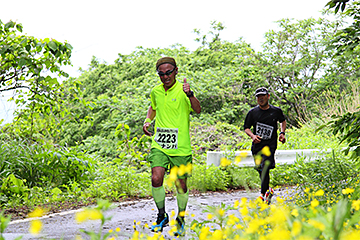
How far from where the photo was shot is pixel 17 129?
27.9ft

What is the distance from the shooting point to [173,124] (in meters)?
4.65

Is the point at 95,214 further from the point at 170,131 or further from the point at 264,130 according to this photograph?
the point at 264,130

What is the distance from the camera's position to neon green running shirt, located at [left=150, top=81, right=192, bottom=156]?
4625 mm

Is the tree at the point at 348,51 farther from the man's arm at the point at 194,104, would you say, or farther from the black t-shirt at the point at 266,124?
the black t-shirt at the point at 266,124

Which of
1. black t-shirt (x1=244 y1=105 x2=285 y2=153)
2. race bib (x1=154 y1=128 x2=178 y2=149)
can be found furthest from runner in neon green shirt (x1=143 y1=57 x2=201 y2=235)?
black t-shirt (x1=244 y1=105 x2=285 y2=153)

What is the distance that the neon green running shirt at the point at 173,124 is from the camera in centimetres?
462

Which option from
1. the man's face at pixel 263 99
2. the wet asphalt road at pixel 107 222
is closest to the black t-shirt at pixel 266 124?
the man's face at pixel 263 99

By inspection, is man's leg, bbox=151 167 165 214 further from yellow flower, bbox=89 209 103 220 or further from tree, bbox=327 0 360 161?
yellow flower, bbox=89 209 103 220

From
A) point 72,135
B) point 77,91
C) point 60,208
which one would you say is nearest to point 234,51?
point 72,135

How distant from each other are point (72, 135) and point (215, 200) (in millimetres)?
13006

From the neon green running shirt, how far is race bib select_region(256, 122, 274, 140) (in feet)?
6.09

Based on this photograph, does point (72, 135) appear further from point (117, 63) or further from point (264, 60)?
point (264, 60)

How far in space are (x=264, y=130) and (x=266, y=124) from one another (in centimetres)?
10

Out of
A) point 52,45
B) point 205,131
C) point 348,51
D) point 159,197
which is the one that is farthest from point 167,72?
point 205,131
